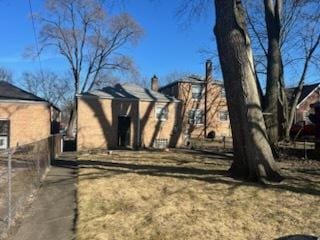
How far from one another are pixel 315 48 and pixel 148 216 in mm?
26502

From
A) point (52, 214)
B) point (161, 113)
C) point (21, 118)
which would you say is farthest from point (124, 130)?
point (52, 214)

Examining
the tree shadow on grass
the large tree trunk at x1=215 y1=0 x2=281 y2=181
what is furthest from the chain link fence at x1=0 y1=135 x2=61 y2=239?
the large tree trunk at x1=215 y1=0 x2=281 y2=181

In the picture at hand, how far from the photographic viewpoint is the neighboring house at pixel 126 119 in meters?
31.9

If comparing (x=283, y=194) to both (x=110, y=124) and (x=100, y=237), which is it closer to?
(x=100, y=237)

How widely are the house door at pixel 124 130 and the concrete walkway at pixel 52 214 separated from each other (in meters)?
19.1

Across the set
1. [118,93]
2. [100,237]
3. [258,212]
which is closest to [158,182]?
[258,212]

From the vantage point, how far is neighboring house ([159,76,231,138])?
48281 millimetres

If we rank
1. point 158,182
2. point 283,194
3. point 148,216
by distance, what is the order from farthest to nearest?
1. point 158,182
2. point 283,194
3. point 148,216

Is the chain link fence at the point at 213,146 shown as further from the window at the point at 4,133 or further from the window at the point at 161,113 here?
the window at the point at 4,133

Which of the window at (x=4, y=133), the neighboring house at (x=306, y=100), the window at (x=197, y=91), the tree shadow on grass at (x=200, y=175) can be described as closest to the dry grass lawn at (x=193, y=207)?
the tree shadow on grass at (x=200, y=175)

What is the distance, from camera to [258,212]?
887 cm

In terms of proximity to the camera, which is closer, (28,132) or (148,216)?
(148,216)

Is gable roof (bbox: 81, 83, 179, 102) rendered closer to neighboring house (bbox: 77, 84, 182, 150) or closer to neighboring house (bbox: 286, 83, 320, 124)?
neighboring house (bbox: 77, 84, 182, 150)

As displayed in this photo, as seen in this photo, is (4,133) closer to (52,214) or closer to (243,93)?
(243,93)
